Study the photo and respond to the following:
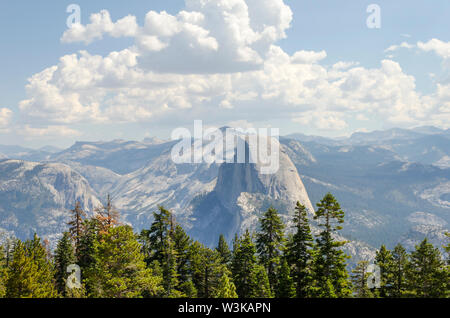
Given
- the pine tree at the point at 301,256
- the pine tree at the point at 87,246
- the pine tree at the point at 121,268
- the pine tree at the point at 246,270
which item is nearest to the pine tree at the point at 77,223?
the pine tree at the point at 87,246

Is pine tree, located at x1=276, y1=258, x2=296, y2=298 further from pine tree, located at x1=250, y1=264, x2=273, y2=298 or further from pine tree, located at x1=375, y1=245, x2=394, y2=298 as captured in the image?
pine tree, located at x1=375, y1=245, x2=394, y2=298

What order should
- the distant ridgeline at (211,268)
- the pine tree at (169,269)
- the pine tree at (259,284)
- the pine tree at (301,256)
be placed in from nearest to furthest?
the distant ridgeline at (211,268), the pine tree at (301,256), the pine tree at (169,269), the pine tree at (259,284)

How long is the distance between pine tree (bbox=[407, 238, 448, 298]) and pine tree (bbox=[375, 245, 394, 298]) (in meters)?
3.90

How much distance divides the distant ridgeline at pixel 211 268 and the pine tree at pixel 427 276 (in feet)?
0.35

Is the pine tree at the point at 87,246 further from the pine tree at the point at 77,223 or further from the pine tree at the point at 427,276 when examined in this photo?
the pine tree at the point at 427,276

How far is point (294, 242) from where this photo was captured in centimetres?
4169

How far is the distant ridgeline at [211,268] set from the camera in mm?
33281

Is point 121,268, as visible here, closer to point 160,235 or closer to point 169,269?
point 169,269
